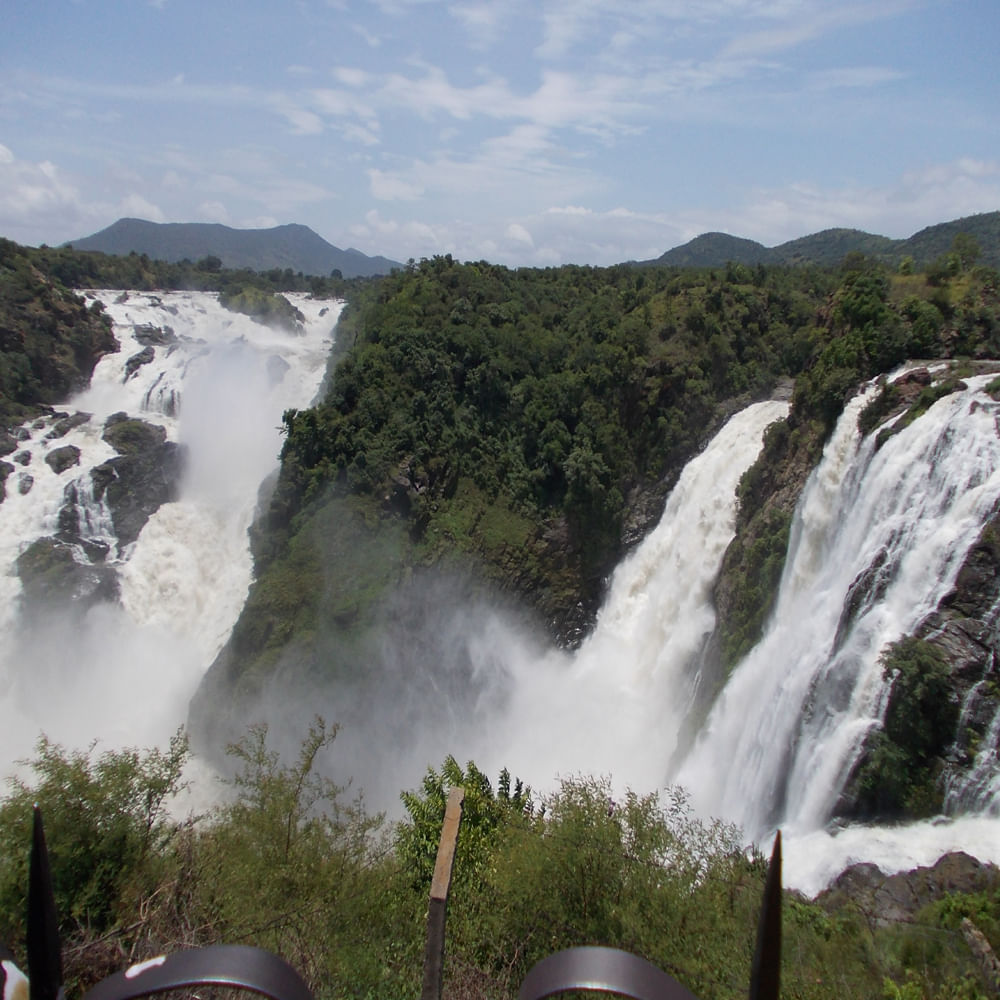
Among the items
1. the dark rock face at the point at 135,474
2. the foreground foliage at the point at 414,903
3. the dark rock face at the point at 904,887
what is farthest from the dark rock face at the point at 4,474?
the dark rock face at the point at 904,887

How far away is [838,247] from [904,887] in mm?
93429

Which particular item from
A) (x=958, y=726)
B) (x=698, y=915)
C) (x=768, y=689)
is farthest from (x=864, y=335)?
(x=698, y=915)

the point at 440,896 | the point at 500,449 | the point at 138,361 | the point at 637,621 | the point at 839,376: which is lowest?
the point at 637,621

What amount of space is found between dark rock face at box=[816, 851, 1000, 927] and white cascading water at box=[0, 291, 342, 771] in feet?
87.8

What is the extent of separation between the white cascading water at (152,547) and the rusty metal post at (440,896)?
2772cm

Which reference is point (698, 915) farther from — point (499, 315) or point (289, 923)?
point (499, 315)

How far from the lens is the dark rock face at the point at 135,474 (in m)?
38.5

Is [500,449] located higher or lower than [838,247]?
lower

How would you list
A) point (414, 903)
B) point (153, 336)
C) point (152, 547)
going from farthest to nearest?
point (153, 336)
point (152, 547)
point (414, 903)

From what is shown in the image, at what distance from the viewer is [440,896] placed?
5750 millimetres

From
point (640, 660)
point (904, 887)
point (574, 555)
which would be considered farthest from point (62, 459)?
point (904, 887)

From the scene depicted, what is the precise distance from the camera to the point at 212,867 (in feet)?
40.8

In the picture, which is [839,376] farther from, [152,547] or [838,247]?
[838,247]

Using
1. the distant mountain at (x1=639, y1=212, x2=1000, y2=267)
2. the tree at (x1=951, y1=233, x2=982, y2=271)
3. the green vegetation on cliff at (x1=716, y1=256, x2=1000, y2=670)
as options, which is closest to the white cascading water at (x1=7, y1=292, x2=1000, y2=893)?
the green vegetation on cliff at (x1=716, y1=256, x2=1000, y2=670)
